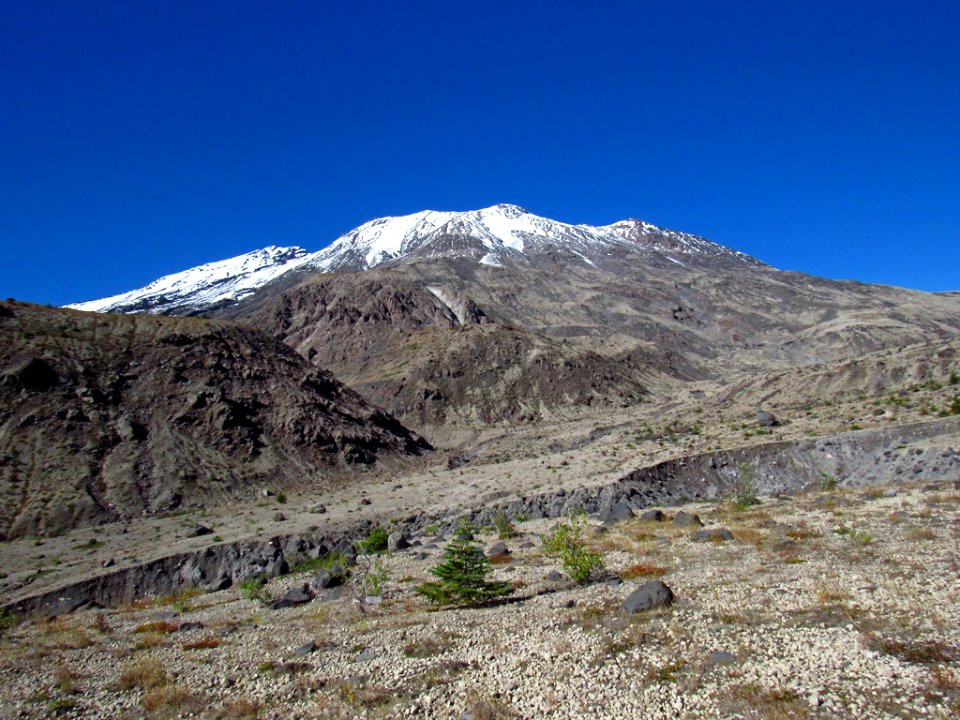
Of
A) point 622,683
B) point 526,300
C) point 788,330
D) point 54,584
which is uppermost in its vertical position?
point 526,300

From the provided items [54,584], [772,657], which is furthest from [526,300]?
[772,657]

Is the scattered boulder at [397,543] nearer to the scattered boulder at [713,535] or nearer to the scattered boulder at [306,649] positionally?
the scattered boulder at [713,535]

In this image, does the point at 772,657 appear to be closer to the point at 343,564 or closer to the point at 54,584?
the point at 343,564

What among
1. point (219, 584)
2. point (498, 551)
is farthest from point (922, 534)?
point (219, 584)

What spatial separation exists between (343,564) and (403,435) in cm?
3737

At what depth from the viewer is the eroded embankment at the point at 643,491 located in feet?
81.0

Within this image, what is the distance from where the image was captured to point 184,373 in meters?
48.1

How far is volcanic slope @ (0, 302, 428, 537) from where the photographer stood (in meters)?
35.8

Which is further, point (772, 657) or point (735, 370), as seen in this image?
point (735, 370)

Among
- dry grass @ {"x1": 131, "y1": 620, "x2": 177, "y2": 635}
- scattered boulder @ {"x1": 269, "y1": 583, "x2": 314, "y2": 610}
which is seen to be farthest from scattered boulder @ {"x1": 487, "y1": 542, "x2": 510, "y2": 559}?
dry grass @ {"x1": 131, "y1": 620, "x2": 177, "y2": 635}

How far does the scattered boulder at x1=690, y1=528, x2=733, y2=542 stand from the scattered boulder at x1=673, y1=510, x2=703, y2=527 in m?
1.72

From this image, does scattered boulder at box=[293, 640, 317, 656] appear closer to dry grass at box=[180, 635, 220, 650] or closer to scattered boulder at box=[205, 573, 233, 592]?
dry grass at box=[180, 635, 220, 650]

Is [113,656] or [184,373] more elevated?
[184,373]

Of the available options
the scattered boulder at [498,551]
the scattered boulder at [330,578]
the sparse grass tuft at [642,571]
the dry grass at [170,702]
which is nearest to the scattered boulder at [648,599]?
the sparse grass tuft at [642,571]
